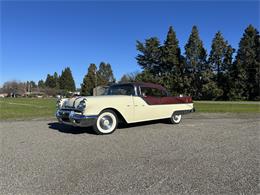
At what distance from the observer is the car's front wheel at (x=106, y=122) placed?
715 cm

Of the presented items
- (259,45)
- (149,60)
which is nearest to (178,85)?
(149,60)

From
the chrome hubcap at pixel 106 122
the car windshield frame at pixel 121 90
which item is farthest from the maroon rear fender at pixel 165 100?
the chrome hubcap at pixel 106 122

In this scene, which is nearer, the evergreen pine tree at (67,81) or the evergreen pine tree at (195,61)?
the evergreen pine tree at (195,61)

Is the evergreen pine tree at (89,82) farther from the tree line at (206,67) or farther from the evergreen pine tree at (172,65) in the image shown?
the evergreen pine tree at (172,65)

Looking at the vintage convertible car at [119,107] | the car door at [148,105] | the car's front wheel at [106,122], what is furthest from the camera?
the car door at [148,105]

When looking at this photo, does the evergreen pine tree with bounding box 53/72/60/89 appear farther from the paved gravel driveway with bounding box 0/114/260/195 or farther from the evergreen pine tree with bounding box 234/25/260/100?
the paved gravel driveway with bounding box 0/114/260/195


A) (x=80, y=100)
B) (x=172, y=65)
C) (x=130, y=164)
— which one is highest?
(x=172, y=65)

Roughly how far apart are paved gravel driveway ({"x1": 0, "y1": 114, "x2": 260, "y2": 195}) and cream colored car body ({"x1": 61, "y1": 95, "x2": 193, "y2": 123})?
982 mm

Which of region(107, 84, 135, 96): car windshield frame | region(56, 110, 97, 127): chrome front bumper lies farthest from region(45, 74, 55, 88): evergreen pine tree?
region(56, 110, 97, 127): chrome front bumper

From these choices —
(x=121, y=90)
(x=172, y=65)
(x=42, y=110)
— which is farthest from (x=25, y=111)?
Answer: (x=172, y=65)

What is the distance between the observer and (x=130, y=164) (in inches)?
165

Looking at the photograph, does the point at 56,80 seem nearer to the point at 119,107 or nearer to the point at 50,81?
the point at 50,81

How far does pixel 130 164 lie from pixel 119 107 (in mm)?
3480

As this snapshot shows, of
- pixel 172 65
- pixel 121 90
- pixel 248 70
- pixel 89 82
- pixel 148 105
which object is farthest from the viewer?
pixel 89 82
